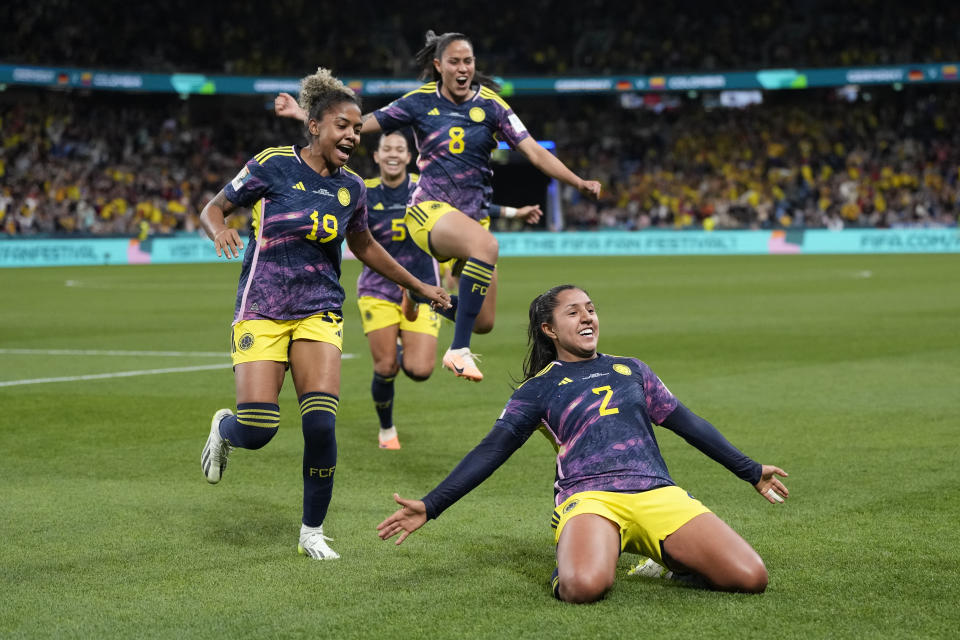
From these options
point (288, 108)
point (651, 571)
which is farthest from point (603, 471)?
point (288, 108)

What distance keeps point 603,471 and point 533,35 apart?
44.2m

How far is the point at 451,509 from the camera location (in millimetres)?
6977

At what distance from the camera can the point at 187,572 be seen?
555cm

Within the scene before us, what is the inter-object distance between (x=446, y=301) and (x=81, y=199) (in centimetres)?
3586

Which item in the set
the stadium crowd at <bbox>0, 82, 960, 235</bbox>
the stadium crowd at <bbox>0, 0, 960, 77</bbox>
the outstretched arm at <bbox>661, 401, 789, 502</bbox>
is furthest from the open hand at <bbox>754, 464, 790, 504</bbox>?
the stadium crowd at <bbox>0, 0, 960, 77</bbox>

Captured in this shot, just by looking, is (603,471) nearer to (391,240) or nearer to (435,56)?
(435,56)

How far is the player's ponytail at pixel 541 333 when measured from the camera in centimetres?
560

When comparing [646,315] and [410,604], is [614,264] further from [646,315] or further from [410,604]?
[410,604]

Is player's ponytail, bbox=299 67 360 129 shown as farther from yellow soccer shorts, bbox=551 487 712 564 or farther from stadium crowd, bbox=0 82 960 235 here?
stadium crowd, bbox=0 82 960 235

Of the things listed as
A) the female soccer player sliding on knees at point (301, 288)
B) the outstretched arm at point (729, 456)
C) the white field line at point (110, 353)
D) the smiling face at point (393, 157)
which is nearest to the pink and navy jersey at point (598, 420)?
the outstretched arm at point (729, 456)

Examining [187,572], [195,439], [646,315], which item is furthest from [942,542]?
[646,315]

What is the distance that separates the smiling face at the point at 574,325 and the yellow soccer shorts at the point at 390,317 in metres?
4.07

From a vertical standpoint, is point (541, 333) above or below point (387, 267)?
below

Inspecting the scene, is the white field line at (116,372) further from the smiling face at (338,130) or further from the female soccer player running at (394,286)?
the smiling face at (338,130)
